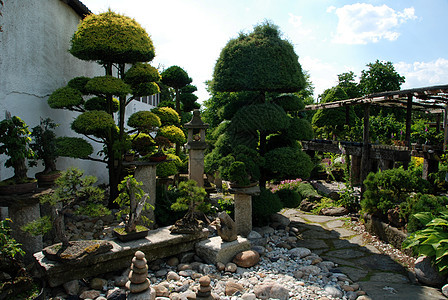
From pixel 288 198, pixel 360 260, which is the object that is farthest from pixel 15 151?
pixel 360 260

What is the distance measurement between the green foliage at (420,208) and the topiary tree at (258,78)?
2787mm

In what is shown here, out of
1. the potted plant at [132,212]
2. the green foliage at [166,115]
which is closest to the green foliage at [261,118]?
the green foliage at [166,115]

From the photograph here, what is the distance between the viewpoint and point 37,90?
5.77m

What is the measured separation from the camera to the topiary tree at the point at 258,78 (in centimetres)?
677

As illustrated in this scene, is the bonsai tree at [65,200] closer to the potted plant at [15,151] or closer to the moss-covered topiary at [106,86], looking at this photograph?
the potted plant at [15,151]

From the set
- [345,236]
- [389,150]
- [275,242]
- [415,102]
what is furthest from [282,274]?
[415,102]

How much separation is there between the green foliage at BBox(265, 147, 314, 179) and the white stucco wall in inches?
179

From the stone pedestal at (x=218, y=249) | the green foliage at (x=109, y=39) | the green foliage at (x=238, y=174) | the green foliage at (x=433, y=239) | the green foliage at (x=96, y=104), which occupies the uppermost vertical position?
the green foliage at (x=109, y=39)

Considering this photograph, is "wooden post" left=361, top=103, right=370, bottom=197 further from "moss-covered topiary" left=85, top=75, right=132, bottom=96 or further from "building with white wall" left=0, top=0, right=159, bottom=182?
"building with white wall" left=0, top=0, right=159, bottom=182

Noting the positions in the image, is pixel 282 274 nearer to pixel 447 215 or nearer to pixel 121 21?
pixel 447 215

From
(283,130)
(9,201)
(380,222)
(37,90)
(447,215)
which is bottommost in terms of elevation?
(380,222)

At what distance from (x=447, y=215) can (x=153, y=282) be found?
4.36 metres

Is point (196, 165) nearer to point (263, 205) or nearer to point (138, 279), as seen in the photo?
point (263, 205)

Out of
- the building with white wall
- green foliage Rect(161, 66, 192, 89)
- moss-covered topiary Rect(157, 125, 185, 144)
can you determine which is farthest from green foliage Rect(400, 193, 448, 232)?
green foliage Rect(161, 66, 192, 89)
